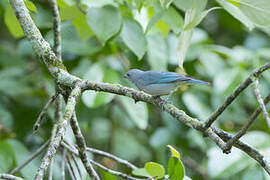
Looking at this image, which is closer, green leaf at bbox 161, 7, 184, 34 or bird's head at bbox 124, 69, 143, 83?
green leaf at bbox 161, 7, 184, 34

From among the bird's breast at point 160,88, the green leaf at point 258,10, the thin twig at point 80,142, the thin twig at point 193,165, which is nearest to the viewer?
the green leaf at point 258,10

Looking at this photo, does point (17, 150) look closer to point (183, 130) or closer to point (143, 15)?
point (143, 15)

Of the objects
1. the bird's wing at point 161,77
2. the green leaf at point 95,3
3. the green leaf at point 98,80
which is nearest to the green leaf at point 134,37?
the green leaf at point 95,3

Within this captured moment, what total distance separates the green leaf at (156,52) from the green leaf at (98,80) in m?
0.44

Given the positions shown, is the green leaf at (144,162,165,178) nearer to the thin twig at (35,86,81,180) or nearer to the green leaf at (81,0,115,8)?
the thin twig at (35,86,81,180)

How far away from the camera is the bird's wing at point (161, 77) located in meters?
3.75

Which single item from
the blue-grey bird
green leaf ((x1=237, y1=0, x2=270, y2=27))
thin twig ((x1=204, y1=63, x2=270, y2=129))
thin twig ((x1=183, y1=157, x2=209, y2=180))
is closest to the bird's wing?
the blue-grey bird

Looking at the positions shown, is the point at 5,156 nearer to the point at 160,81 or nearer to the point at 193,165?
the point at 160,81

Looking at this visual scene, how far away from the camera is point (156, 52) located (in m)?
3.85

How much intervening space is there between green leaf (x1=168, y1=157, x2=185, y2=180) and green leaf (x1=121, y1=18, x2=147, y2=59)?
46.1 inches

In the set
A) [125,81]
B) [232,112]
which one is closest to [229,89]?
[232,112]

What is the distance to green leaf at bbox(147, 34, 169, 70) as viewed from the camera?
3854 millimetres

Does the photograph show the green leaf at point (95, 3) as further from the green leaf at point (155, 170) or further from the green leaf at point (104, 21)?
the green leaf at point (155, 170)

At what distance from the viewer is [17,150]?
149 inches
